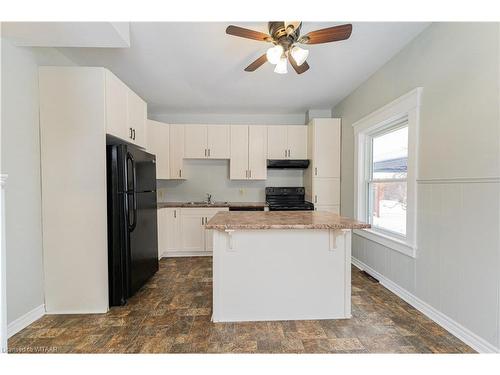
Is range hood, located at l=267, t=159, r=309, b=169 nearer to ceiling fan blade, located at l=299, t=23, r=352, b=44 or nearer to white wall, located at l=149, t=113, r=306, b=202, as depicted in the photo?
white wall, located at l=149, t=113, r=306, b=202

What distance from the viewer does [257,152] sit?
3955 mm

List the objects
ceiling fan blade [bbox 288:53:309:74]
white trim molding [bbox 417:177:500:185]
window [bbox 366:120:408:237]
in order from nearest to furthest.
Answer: white trim molding [bbox 417:177:500:185]
ceiling fan blade [bbox 288:53:309:74]
window [bbox 366:120:408:237]

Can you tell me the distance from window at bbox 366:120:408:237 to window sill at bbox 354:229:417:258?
0.12 m

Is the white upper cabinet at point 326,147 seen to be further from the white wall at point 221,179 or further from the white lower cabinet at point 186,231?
the white lower cabinet at point 186,231

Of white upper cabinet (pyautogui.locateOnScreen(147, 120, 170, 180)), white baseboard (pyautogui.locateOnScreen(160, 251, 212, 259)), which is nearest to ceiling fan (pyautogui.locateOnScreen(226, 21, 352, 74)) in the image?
white upper cabinet (pyautogui.locateOnScreen(147, 120, 170, 180))

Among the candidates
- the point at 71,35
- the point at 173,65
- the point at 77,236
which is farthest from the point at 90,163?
the point at 173,65

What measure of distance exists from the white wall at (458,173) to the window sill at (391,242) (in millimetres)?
67

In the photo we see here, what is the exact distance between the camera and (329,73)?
271cm

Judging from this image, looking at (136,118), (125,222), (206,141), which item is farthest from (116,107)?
(206,141)

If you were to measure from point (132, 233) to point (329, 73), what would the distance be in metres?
2.87

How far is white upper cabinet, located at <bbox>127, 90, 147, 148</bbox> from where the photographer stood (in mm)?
2432

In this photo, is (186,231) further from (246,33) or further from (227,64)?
(246,33)

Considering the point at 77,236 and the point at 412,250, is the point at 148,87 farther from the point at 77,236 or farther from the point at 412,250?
the point at 412,250

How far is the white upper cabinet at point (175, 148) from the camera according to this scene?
3.85 meters
